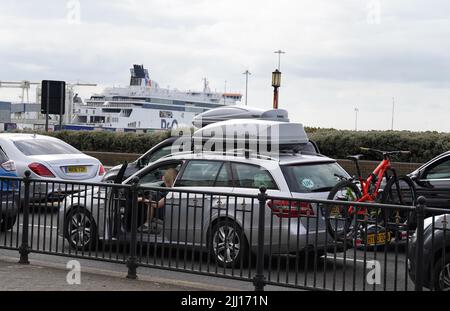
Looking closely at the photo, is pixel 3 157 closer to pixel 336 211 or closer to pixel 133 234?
pixel 133 234

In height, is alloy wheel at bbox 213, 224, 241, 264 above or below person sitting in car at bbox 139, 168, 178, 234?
below

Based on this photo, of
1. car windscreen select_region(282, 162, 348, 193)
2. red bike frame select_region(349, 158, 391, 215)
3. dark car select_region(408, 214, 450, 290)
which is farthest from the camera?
red bike frame select_region(349, 158, 391, 215)

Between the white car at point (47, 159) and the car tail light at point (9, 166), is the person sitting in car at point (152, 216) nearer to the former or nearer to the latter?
the white car at point (47, 159)

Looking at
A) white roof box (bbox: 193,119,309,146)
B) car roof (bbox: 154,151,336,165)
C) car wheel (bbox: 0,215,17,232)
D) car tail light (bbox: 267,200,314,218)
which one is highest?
white roof box (bbox: 193,119,309,146)

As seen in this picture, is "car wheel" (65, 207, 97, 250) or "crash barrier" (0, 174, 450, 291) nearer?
"crash barrier" (0, 174, 450, 291)

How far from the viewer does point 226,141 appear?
12312 mm

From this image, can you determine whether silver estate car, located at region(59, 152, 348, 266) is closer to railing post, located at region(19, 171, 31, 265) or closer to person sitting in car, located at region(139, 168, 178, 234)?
person sitting in car, located at region(139, 168, 178, 234)

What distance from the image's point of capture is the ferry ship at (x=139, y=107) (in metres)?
88.7

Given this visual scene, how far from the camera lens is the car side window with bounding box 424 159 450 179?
1255 cm

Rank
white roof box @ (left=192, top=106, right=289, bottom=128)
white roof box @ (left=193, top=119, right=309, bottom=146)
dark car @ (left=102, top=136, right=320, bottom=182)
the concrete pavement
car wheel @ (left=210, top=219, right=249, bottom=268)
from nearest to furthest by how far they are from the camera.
A: 1. the concrete pavement
2. car wheel @ (left=210, top=219, right=249, bottom=268)
3. white roof box @ (left=193, top=119, right=309, bottom=146)
4. dark car @ (left=102, top=136, right=320, bottom=182)
5. white roof box @ (left=192, top=106, right=289, bottom=128)

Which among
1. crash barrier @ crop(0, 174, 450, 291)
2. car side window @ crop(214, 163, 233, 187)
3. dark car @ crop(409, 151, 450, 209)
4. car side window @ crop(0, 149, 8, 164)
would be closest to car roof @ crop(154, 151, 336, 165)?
car side window @ crop(214, 163, 233, 187)

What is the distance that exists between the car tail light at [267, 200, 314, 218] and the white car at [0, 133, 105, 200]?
7.89 metres
